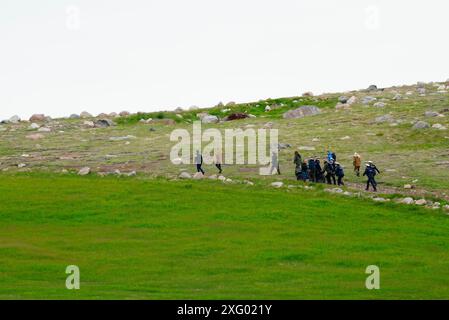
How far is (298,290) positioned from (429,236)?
14.7 m

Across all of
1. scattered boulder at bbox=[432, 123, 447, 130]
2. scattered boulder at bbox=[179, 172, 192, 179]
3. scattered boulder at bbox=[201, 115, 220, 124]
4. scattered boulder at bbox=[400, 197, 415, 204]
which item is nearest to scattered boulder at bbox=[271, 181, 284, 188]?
scattered boulder at bbox=[179, 172, 192, 179]

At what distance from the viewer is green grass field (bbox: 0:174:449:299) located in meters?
39.8

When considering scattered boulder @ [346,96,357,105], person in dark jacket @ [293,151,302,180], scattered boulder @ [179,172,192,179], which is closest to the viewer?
person in dark jacket @ [293,151,302,180]

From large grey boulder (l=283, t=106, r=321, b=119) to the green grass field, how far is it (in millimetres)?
32076

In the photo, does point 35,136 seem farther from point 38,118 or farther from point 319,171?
point 319,171

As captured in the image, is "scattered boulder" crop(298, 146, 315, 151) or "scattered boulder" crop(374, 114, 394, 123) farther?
"scattered boulder" crop(374, 114, 394, 123)

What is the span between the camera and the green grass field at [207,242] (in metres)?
39.8

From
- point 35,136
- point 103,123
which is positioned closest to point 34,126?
point 103,123

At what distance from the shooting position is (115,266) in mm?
43938

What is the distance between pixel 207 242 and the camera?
162 feet

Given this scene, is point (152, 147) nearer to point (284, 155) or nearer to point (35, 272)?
point (284, 155)

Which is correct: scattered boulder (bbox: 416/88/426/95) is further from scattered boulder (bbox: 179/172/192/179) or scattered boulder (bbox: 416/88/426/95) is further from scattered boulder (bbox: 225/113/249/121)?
scattered boulder (bbox: 179/172/192/179)

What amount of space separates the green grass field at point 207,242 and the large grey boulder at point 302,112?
1263 inches
